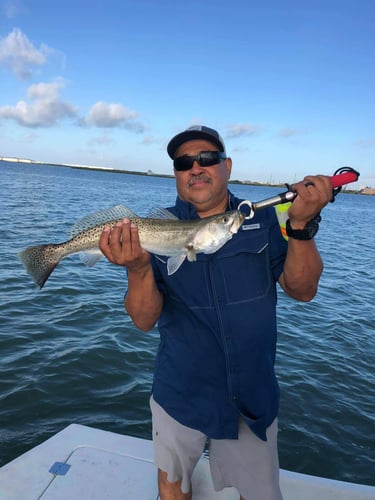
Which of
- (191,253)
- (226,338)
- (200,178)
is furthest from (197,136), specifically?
(226,338)

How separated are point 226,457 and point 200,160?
9.55 feet

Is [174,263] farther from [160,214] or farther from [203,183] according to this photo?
[203,183]

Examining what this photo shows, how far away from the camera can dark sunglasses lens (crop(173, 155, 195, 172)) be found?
12.8 feet

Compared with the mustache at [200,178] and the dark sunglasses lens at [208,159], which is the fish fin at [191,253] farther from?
the dark sunglasses lens at [208,159]

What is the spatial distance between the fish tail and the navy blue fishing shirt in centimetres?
137

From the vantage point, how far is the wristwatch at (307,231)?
10.6 feet

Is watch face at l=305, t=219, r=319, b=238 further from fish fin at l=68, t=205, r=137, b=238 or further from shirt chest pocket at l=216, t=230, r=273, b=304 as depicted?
fish fin at l=68, t=205, r=137, b=238

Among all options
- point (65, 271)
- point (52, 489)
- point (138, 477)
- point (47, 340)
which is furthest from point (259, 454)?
point (65, 271)

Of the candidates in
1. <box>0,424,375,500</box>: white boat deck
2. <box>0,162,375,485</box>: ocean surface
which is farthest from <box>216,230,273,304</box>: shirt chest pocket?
<box>0,162,375,485</box>: ocean surface

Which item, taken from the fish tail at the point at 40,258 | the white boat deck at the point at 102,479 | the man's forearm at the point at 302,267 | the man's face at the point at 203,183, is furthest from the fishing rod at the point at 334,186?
the white boat deck at the point at 102,479

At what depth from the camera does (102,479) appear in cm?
409

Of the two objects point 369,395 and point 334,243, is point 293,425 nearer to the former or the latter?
point 369,395

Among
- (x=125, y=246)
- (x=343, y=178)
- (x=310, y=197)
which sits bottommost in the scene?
(x=125, y=246)

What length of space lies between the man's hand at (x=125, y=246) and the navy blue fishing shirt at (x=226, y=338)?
365 mm
